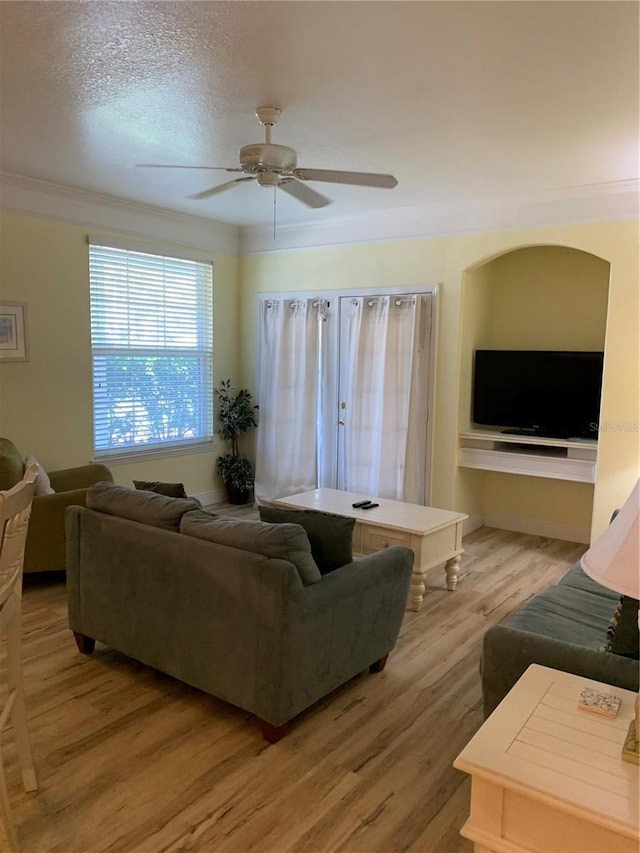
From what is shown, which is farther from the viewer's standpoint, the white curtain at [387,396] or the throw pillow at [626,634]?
the white curtain at [387,396]

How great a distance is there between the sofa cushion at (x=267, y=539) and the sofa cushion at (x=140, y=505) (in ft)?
0.58

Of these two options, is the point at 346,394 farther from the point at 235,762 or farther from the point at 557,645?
the point at 557,645

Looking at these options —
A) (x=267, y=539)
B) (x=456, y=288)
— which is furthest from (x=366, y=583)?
(x=456, y=288)

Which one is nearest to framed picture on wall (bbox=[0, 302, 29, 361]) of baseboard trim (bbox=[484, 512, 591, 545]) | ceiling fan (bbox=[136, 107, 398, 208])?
ceiling fan (bbox=[136, 107, 398, 208])

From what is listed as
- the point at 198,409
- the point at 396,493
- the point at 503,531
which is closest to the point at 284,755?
the point at 396,493

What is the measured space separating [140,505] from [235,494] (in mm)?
3692

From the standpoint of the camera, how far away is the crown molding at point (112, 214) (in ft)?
15.7

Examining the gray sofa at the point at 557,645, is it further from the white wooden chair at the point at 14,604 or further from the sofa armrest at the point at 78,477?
the sofa armrest at the point at 78,477

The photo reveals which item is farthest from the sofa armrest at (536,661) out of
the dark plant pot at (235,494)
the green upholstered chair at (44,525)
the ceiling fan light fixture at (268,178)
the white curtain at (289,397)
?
the dark plant pot at (235,494)

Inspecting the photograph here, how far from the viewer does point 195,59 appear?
2.74 m

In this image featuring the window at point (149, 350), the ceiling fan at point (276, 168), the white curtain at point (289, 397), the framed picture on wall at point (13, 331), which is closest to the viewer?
the ceiling fan at point (276, 168)

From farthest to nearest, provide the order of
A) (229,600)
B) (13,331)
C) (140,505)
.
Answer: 1. (13,331)
2. (140,505)
3. (229,600)

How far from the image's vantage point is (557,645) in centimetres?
205

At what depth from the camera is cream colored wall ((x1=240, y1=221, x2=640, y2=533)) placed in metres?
4.59
